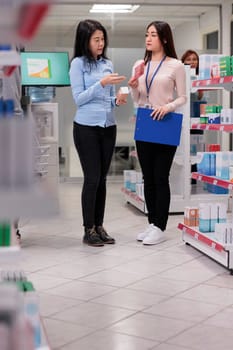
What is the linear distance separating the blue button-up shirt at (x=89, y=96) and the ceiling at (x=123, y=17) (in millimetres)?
5081

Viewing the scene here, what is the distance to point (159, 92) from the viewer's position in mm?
4664

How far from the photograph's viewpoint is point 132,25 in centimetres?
991

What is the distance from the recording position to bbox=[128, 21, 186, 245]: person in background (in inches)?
183

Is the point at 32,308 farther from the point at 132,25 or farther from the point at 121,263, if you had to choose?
the point at 132,25

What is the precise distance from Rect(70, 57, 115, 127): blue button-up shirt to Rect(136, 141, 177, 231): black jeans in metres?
0.35

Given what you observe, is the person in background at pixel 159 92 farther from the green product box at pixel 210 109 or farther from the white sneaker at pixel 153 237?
the green product box at pixel 210 109

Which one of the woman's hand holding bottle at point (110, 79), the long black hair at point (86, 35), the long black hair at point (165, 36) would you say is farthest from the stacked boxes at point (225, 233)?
the long black hair at point (86, 35)

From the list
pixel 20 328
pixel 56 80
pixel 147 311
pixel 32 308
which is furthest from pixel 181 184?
pixel 20 328

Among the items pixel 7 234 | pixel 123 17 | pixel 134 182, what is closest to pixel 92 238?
pixel 134 182

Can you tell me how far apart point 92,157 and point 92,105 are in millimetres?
383

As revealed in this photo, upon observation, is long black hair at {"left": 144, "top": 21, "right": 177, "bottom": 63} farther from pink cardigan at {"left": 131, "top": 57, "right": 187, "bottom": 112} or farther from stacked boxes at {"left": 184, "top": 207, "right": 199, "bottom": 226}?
stacked boxes at {"left": 184, "top": 207, "right": 199, "bottom": 226}

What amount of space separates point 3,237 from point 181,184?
191 inches

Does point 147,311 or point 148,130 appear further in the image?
point 148,130

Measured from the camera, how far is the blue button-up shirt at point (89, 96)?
4625 millimetres
